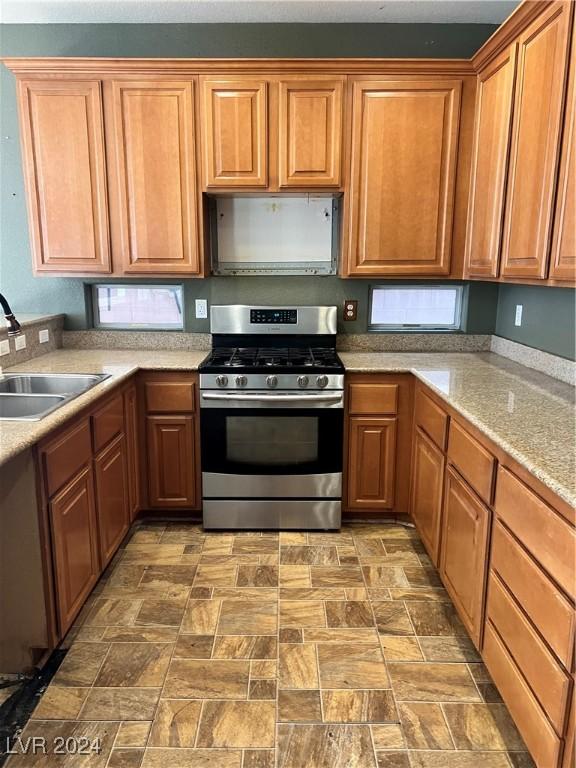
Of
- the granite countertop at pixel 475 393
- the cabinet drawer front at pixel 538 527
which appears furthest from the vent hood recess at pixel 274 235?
the cabinet drawer front at pixel 538 527

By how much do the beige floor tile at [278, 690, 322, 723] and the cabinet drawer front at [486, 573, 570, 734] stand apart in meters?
0.65

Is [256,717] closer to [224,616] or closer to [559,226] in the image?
[224,616]

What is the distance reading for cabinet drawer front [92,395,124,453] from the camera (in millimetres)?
2309

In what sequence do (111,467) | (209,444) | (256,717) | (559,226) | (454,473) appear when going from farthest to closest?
(209,444) → (111,467) → (454,473) → (559,226) → (256,717)

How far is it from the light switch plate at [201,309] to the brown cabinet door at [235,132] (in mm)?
720

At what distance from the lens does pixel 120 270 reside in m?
3.04

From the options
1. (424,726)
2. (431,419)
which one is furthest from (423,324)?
(424,726)

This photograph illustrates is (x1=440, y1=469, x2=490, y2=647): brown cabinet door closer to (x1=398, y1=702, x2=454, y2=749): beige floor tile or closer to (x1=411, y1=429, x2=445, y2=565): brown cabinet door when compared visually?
(x1=411, y1=429, x2=445, y2=565): brown cabinet door

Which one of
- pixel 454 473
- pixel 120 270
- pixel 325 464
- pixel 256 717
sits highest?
pixel 120 270

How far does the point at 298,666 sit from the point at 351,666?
7.7 inches

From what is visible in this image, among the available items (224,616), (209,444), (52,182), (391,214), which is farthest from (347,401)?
(52,182)

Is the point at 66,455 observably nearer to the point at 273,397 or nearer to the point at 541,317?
the point at 273,397

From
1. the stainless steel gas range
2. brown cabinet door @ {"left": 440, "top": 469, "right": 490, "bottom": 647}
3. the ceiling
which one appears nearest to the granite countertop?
the stainless steel gas range

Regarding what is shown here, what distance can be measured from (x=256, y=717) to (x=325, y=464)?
1.39 meters
